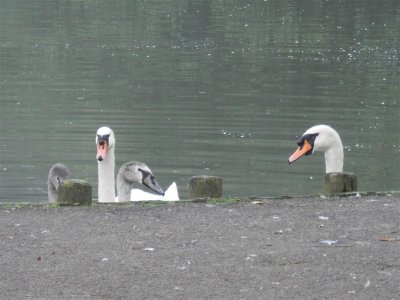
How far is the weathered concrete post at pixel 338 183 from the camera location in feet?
25.6

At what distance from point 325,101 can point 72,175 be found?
6906 mm

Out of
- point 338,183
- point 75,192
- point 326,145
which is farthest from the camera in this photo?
point 326,145

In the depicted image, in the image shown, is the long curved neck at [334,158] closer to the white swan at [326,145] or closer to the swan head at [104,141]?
the white swan at [326,145]

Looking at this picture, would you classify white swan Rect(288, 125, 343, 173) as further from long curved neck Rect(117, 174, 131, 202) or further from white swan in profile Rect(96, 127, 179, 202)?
long curved neck Rect(117, 174, 131, 202)

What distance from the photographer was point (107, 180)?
10586 mm

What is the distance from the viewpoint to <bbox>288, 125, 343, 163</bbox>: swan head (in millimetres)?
10797

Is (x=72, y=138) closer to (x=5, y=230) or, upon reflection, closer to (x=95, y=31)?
(x=5, y=230)

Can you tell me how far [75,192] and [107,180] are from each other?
3207mm

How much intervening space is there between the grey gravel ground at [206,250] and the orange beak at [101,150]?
10.3 feet

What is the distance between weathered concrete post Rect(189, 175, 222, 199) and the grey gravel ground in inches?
11.3

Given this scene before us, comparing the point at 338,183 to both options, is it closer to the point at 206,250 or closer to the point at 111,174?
the point at 206,250

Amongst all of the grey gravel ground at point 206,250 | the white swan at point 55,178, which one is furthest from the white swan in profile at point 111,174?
the grey gravel ground at point 206,250

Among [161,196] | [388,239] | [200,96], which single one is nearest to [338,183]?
[388,239]

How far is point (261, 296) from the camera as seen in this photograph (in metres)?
5.61
